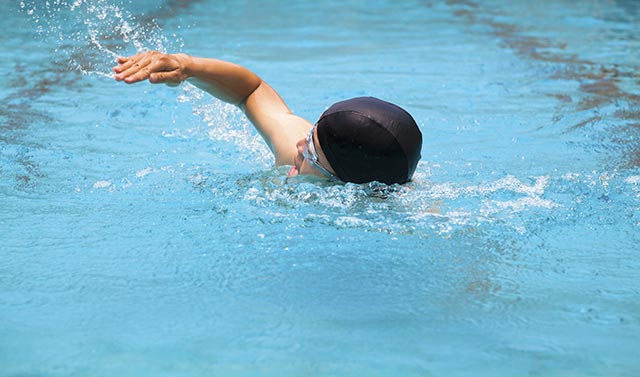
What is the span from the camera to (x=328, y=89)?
630 centimetres

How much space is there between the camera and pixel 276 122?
3.62 meters

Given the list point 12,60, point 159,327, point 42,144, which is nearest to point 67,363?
point 159,327

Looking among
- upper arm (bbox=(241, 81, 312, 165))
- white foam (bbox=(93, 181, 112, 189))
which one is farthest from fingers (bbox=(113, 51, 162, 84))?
white foam (bbox=(93, 181, 112, 189))

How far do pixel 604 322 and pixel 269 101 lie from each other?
1868 mm

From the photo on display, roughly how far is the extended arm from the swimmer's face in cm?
17


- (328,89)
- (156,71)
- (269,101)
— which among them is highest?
(156,71)

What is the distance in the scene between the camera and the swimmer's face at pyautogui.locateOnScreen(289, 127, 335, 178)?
3145 mm

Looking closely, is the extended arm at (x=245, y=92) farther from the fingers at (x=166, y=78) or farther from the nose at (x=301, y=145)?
the nose at (x=301, y=145)

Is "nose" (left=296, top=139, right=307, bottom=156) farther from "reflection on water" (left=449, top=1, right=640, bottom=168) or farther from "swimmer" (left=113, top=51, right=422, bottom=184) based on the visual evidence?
"reflection on water" (left=449, top=1, right=640, bottom=168)

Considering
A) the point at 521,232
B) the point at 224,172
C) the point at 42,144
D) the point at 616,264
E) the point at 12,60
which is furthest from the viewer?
the point at 12,60

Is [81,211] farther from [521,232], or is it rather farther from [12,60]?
[12,60]

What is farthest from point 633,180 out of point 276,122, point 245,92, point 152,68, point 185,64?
point 152,68

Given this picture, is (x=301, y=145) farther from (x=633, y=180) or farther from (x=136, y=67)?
(x=633, y=180)

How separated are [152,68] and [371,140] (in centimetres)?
84
